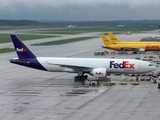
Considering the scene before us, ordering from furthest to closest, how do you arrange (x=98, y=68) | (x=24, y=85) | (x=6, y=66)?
(x=6, y=66) < (x=98, y=68) < (x=24, y=85)

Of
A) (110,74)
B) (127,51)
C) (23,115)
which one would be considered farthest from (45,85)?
(127,51)

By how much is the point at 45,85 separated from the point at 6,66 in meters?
22.6

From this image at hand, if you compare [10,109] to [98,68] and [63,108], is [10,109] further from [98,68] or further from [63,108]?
[98,68]

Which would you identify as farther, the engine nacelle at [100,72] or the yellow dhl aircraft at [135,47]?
the yellow dhl aircraft at [135,47]

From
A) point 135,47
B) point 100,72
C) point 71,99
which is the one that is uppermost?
point 135,47

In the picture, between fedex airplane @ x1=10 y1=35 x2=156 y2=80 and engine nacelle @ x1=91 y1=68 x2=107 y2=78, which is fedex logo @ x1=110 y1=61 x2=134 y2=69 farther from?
engine nacelle @ x1=91 y1=68 x2=107 y2=78

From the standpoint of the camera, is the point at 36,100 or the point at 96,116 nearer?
the point at 96,116

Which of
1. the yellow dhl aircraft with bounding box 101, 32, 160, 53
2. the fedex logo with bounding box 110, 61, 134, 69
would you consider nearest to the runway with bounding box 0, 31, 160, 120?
the fedex logo with bounding box 110, 61, 134, 69

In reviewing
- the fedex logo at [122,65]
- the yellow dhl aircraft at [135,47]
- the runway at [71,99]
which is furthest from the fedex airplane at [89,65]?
the yellow dhl aircraft at [135,47]

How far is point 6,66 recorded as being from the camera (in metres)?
74.3

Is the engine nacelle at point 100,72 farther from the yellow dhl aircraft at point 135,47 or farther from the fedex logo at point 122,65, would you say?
the yellow dhl aircraft at point 135,47

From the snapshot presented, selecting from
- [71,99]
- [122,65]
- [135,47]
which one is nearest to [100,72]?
[122,65]

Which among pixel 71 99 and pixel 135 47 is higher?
pixel 135 47

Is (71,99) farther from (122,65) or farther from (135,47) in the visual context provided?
(135,47)
